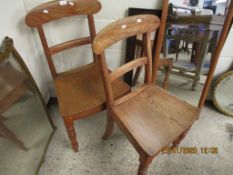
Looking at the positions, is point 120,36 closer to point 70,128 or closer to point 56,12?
point 56,12

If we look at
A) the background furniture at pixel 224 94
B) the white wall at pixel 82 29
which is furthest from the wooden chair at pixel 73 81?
the background furniture at pixel 224 94

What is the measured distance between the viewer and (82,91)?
1.06m

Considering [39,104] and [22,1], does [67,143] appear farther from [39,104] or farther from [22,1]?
[22,1]

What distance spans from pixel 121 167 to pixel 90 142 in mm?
317

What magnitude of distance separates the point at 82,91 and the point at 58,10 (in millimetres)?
525

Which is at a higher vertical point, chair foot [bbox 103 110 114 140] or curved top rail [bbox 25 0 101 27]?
curved top rail [bbox 25 0 101 27]

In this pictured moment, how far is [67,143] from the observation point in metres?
1.28

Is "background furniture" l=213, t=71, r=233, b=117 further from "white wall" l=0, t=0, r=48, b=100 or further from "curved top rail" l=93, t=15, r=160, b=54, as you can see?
"white wall" l=0, t=0, r=48, b=100

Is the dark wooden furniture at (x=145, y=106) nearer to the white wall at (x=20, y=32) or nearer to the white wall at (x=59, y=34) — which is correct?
the white wall at (x=59, y=34)

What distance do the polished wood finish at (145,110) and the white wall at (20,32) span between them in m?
0.64

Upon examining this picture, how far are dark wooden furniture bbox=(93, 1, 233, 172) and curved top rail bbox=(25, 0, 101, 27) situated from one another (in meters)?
0.39

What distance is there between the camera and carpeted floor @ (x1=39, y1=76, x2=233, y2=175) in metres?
1.12
